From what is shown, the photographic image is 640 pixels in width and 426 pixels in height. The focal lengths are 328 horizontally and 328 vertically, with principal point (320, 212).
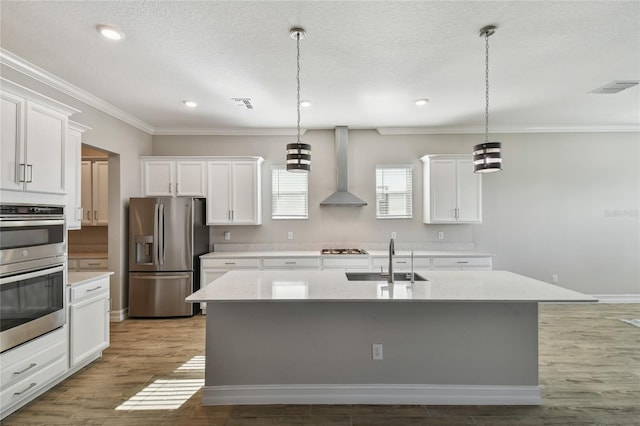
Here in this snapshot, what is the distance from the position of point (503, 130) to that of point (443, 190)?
1.50m

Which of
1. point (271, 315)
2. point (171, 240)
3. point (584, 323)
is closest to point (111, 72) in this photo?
point (171, 240)

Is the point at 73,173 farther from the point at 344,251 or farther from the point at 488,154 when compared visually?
the point at 488,154

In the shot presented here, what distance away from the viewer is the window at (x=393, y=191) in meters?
5.40

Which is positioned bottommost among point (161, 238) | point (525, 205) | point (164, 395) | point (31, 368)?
Result: point (164, 395)

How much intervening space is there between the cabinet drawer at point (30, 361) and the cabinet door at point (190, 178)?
A: 8.74ft

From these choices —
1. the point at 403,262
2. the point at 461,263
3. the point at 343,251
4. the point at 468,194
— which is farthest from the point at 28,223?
the point at 468,194

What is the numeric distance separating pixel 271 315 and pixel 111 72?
2865 millimetres

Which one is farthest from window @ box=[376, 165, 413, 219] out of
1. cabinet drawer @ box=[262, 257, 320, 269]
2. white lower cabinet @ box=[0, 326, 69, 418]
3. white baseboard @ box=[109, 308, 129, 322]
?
white lower cabinet @ box=[0, 326, 69, 418]

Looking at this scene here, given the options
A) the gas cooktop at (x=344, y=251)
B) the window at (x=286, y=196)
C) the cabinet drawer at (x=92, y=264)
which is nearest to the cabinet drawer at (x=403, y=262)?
the gas cooktop at (x=344, y=251)

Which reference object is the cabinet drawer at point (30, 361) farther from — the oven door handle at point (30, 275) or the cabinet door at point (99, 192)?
the cabinet door at point (99, 192)

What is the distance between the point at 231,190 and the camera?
5.05 metres

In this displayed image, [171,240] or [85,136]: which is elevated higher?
[85,136]

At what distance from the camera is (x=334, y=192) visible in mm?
5398

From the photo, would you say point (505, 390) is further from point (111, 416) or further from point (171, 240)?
point (171, 240)
